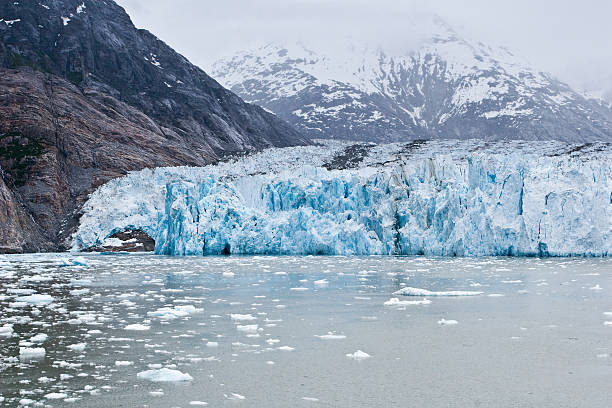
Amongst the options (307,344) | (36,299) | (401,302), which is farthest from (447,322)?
(36,299)

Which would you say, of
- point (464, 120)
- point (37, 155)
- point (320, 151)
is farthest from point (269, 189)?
point (464, 120)

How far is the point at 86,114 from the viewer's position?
192ft

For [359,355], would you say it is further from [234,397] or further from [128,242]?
[128,242]

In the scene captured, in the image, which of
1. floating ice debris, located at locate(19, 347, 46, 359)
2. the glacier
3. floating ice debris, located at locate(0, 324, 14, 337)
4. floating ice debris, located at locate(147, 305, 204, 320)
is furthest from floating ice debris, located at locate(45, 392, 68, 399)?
the glacier

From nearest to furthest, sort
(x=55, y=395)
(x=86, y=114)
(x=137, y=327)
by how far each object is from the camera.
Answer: (x=55, y=395) < (x=137, y=327) < (x=86, y=114)

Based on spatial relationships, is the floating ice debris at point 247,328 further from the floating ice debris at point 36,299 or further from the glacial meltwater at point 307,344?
the floating ice debris at point 36,299

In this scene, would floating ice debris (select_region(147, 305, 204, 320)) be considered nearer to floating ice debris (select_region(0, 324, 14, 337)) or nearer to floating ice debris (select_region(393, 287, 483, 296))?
floating ice debris (select_region(0, 324, 14, 337))

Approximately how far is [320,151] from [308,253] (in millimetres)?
40474

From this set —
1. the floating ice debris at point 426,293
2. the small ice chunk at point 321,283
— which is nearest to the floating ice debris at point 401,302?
the floating ice debris at point 426,293

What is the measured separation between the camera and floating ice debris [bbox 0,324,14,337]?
9695 millimetres

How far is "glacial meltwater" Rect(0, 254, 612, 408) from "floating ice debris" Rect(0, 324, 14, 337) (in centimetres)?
3

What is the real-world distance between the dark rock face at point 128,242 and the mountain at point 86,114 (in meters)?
3.58

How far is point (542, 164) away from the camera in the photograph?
97.3 ft

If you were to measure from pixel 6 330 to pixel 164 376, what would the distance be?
4.08 metres
